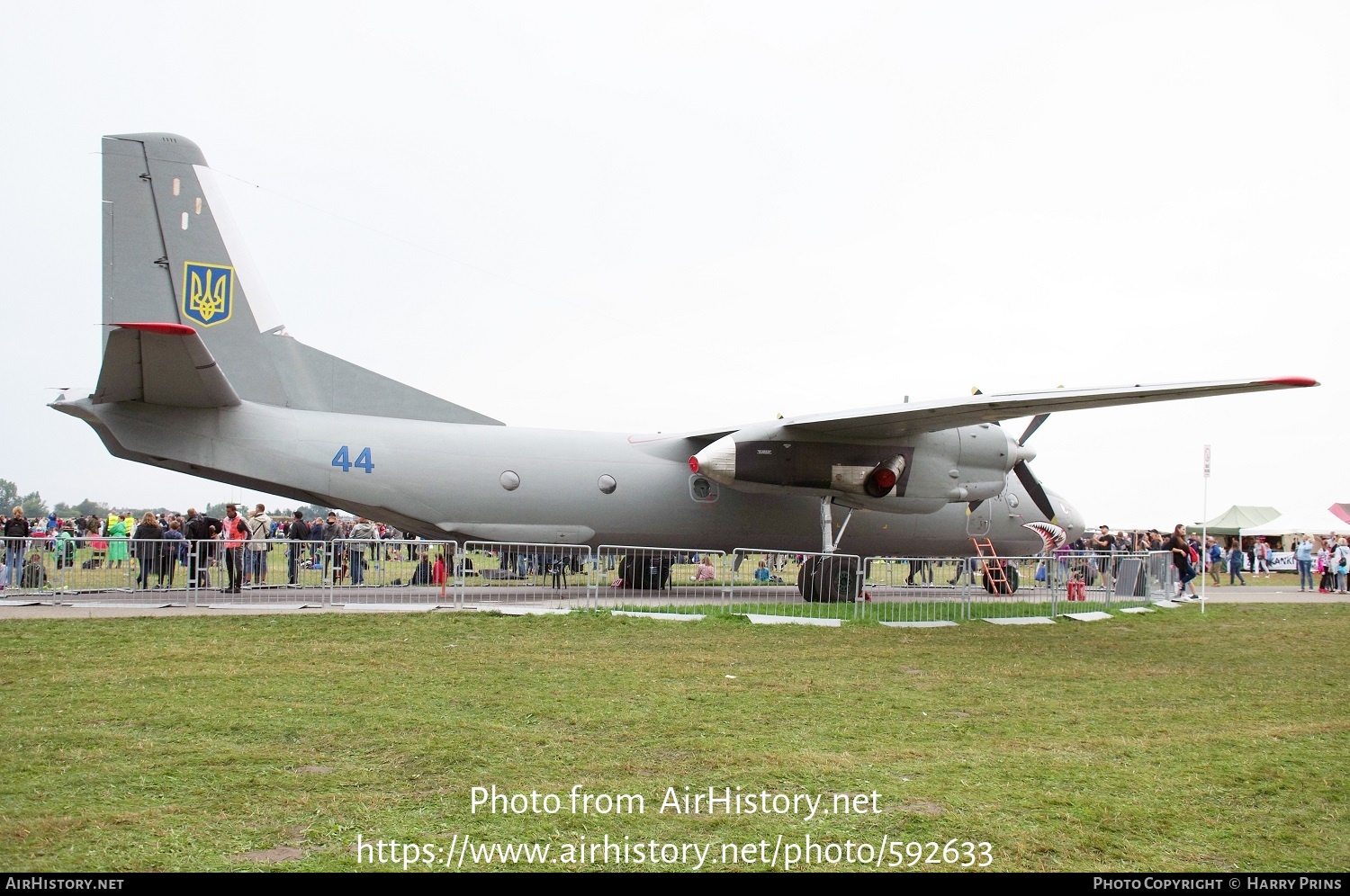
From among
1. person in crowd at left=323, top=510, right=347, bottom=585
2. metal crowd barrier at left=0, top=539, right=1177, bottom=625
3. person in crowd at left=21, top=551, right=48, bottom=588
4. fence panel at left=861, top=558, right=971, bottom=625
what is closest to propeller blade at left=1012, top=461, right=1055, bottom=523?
metal crowd barrier at left=0, top=539, right=1177, bottom=625

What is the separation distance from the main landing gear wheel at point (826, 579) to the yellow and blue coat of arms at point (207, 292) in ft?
32.9

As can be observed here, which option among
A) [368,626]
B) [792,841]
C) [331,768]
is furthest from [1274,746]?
[368,626]

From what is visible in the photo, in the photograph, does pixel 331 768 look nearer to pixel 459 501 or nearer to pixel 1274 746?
pixel 1274 746

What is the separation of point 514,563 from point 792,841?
11651mm

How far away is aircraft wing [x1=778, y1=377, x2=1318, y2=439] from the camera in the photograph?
12.5m

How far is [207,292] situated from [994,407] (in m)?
11.9

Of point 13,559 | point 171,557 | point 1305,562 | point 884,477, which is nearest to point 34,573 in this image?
point 13,559

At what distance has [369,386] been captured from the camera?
16.3 m

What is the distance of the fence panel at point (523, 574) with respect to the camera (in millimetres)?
15195

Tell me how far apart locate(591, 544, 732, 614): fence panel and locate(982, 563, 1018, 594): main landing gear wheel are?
5.26 m

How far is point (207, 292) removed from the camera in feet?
50.1

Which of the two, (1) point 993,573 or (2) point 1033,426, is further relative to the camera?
(1) point 993,573

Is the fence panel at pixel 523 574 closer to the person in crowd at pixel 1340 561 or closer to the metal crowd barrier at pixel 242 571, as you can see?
the metal crowd barrier at pixel 242 571

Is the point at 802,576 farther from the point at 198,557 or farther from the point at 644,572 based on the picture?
the point at 198,557
